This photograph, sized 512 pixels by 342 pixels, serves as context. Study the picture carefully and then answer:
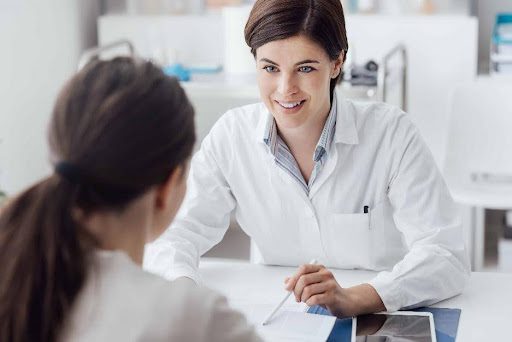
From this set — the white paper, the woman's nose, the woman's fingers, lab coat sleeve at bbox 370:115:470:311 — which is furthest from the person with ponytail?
the woman's nose

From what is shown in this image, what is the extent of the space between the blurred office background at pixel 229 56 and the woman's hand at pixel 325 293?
1.84 meters

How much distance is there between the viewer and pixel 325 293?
1.63 m

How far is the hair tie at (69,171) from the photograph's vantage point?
961mm

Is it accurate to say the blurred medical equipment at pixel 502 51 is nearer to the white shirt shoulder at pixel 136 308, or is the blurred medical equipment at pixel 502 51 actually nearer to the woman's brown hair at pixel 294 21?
the woman's brown hair at pixel 294 21

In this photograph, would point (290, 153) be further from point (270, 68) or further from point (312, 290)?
point (312, 290)

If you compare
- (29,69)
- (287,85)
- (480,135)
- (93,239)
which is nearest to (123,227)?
(93,239)

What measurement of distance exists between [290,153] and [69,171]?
3.45 feet

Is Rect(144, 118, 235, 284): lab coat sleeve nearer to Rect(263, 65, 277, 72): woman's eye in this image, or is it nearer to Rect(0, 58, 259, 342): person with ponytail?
Rect(263, 65, 277, 72): woman's eye

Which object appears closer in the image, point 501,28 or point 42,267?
point 42,267

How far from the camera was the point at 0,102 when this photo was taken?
145 inches

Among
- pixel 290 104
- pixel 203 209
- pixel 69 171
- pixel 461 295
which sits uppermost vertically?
pixel 69 171

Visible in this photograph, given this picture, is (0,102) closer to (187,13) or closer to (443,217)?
(187,13)

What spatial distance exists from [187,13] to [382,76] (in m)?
1.27

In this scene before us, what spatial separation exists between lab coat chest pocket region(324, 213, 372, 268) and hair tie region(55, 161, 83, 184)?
105cm
